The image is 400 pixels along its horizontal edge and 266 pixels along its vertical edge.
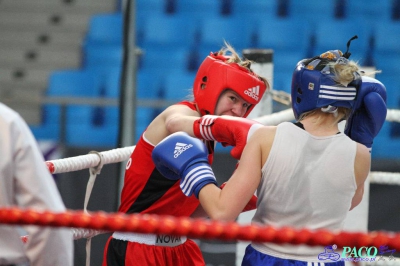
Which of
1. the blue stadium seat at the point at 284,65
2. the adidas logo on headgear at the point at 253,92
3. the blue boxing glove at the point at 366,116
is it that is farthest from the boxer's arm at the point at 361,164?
the blue stadium seat at the point at 284,65

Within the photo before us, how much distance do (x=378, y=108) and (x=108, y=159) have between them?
0.84m

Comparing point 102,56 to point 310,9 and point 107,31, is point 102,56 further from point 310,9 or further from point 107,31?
point 310,9

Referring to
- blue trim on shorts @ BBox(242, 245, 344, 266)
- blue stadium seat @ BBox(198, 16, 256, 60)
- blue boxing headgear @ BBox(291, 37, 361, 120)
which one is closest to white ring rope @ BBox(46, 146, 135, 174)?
blue trim on shorts @ BBox(242, 245, 344, 266)

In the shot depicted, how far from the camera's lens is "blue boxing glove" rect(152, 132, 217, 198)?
5.62 feet

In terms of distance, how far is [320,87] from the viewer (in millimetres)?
1731

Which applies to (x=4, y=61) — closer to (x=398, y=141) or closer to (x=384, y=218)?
(x=398, y=141)

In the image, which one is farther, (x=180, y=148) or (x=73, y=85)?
(x=73, y=85)

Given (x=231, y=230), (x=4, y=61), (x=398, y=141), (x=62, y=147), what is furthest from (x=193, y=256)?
(x=4, y=61)

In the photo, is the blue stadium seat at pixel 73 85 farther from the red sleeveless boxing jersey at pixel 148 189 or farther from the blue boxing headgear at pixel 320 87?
the blue boxing headgear at pixel 320 87

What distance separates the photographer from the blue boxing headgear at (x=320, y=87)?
173 centimetres

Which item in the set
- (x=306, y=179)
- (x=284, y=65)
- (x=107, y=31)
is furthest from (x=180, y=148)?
(x=107, y=31)

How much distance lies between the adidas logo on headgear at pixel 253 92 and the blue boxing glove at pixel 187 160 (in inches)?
14.8

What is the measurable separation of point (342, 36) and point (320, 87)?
4.53 metres

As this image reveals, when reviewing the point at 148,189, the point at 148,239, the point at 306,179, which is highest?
the point at 306,179
